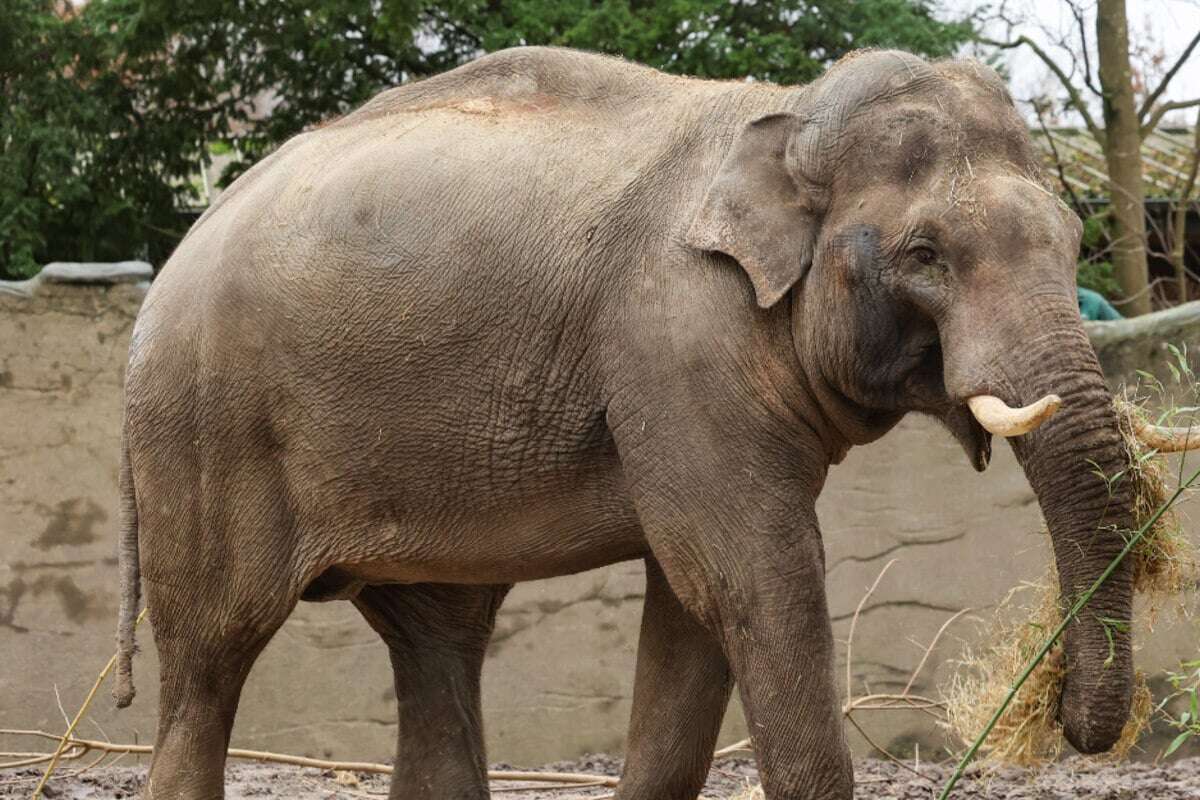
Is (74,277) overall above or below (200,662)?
above

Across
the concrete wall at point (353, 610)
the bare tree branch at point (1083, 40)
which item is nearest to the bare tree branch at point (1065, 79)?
the bare tree branch at point (1083, 40)

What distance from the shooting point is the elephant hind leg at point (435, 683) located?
5.12 m

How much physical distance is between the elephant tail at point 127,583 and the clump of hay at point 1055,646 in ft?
7.06

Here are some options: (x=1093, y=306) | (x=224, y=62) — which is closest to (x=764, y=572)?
(x=1093, y=306)

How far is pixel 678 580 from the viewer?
3977mm

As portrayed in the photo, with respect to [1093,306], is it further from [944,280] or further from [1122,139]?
[944,280]

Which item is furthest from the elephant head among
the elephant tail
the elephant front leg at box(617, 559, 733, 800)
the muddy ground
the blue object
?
the blue object

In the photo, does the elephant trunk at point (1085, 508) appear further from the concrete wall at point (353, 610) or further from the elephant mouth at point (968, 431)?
the concrete wall at point (353, 610)

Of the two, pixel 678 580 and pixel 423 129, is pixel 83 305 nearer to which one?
pixel 423 129

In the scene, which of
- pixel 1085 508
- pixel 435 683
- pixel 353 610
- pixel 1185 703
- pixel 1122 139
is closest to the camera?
pixel 1085 508

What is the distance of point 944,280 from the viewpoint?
3709mm

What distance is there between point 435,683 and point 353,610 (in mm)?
2065

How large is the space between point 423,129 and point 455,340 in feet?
2.03

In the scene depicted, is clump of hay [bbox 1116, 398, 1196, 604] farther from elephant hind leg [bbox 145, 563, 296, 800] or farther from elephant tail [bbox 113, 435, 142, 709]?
elephant tail [bbox 113, 435, 142, 709]
